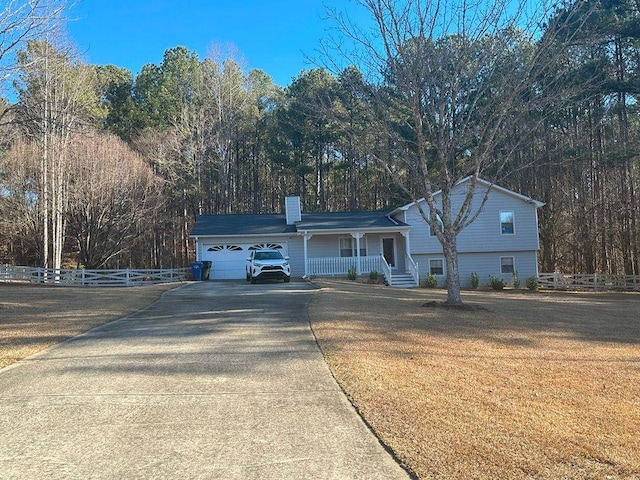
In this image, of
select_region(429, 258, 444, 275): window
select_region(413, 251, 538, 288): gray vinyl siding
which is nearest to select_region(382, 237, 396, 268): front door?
select_region(413, 251, 538, 288): gray vinyl siding

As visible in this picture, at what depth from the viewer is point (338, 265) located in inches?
997

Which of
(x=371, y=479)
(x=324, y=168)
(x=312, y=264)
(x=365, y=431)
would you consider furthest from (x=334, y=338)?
(x=324, y=168)

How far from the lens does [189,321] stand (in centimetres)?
1042

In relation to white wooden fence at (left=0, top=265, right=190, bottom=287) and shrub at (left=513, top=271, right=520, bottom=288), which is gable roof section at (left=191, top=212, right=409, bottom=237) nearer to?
white wooden fence at (left=0, top=265, right=190, bottom=287)

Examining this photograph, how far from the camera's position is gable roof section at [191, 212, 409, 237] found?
26438 millimetres

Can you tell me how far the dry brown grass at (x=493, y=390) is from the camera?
3.63 metres

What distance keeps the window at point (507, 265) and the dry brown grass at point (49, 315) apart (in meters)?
19.3

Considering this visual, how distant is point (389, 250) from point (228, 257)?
917 centimetres

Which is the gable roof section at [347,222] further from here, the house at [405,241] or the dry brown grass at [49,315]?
the dry brown grass at [49,315]

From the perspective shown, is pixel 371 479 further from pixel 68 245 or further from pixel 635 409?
pixel 68 245

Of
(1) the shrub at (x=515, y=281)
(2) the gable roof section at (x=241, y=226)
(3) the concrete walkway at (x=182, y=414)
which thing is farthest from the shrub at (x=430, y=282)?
(3) the concrete walkway at (x=182, y=414)

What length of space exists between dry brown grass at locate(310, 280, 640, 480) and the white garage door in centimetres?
1622

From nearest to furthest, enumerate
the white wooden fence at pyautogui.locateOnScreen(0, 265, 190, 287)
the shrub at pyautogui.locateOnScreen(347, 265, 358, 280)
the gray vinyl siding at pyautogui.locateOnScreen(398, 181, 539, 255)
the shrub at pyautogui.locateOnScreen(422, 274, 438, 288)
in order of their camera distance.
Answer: the shrub at pyautogui.locateOnScreen(347, 265, 358, 280) → the shrub at pyautogui.locateOnScreen(422, 274, 438, 288) → the white wooden fence at pyautogui.locateOnScreen(0, 265, 190, 287) → the gray vinyl siding at pyautogui.locateOnScreen(398, 181, 539, 255)

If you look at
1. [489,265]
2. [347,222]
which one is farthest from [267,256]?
[489,265]
